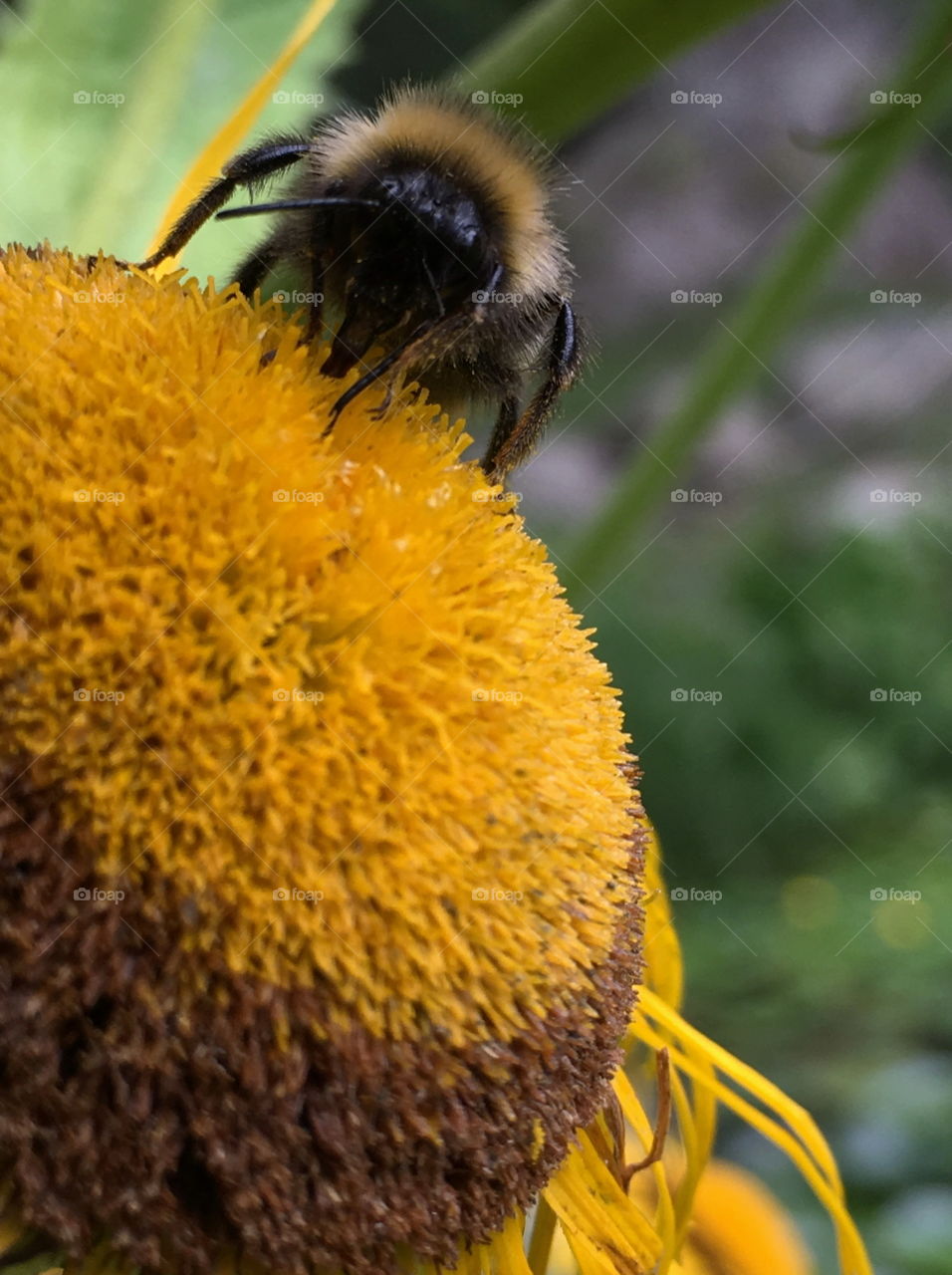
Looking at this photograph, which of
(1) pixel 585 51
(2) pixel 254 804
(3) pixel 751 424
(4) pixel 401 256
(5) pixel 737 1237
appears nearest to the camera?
(2) pixel 254 804

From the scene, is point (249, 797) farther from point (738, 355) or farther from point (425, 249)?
point (738, 355)

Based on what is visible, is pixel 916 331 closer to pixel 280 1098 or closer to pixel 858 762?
pixel 858 762

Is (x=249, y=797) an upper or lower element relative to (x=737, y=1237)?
upper

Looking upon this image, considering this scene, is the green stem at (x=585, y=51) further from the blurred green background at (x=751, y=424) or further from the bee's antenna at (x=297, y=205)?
the bee's antenna at (x=297, y=205)

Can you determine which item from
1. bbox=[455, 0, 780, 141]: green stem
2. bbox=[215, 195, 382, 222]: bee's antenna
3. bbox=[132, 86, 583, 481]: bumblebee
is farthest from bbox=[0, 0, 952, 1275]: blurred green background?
bbox=[215, 195, 382, 222]: bee's antenna

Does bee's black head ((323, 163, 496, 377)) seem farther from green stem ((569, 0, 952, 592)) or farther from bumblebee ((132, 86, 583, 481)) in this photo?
green stem ((569, 0, 952, 592))

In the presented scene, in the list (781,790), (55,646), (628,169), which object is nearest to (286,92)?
(55,646)

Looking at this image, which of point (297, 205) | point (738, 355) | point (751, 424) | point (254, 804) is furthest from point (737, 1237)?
point (751, 424)

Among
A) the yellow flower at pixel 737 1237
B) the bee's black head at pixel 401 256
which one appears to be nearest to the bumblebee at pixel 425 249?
the bee's black head at pixel 401 256
